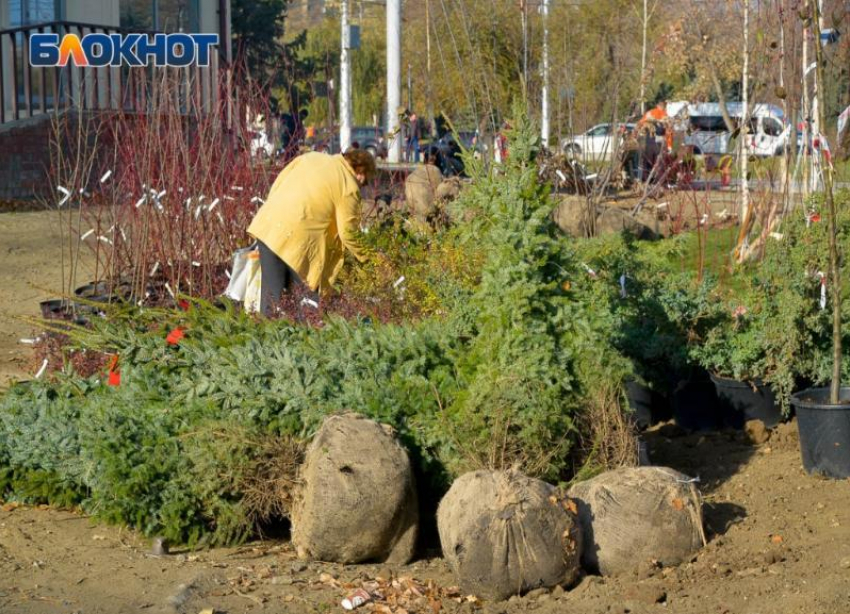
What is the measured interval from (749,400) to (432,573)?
7.50 feet

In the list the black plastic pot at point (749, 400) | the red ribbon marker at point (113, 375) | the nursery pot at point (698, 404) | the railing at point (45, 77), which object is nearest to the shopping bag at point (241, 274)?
the red ribbon marker at point (113, 375)

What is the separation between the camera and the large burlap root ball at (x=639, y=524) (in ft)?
14.6

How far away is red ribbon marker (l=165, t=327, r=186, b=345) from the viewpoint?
18.2 feet

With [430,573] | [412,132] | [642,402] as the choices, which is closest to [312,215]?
[642,402]

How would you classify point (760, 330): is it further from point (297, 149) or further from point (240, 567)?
point (297, 149)

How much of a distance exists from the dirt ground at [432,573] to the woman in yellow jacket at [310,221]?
2.43 meters

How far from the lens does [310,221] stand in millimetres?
7195

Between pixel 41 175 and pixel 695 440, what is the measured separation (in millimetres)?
13301

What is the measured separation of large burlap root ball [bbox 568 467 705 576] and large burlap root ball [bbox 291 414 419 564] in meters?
0.70

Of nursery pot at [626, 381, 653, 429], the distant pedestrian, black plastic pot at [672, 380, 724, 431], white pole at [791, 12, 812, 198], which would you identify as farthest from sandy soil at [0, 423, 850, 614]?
the distant pedestrian

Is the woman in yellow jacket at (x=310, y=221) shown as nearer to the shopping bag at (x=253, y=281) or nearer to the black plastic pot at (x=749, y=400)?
the shopping bag at (x=253, y=281)

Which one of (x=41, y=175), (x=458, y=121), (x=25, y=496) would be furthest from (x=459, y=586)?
(x=41, y=175)

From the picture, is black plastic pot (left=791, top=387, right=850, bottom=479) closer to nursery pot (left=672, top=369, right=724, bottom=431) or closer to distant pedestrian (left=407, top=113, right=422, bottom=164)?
nursery pot (left=672, top=369, right=724, bottom=431)

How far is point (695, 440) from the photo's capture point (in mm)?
6227
